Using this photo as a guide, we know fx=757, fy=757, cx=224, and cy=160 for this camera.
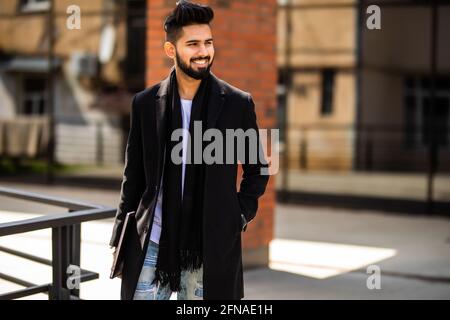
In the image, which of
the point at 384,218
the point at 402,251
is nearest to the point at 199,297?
the point at 402,251

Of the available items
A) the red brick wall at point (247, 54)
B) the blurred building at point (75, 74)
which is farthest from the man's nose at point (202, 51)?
the blurred building at point (75, 74)

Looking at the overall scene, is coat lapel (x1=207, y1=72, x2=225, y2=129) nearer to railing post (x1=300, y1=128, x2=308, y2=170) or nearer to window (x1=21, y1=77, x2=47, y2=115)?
window (x1=21, y1=77, x2=47, y2=115)

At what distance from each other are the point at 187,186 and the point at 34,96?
15504 mm

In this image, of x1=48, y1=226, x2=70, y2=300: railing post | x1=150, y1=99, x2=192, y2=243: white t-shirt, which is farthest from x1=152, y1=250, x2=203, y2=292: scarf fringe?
x1=48, y1=226, x2=70, y2=300: railing post

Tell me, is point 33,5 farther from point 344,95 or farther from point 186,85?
point 186,85

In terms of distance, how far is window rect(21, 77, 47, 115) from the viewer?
17.4 meters

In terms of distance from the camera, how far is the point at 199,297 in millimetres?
2979

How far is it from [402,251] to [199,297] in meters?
5.15

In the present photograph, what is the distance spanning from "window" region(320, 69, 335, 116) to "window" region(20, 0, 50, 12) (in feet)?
23.6

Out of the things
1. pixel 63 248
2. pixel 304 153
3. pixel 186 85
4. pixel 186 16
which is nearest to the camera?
pixel 186 16

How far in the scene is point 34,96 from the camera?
697 inches

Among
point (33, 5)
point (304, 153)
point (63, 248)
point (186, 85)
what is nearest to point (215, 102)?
point (186, 85)
